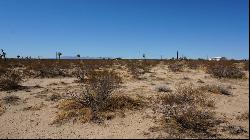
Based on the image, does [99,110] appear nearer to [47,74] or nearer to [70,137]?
[70,137]

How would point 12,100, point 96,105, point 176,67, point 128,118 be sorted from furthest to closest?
point 176,67
point 12,100
point 96,105
point 128,118

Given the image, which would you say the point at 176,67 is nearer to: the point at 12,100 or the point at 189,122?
the point at 12,100

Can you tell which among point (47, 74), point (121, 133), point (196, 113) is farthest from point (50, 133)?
point (47, 74)

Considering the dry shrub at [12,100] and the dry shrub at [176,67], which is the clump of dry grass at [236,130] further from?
the dry shrub at [176,67]

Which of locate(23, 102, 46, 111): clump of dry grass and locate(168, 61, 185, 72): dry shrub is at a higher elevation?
locate(168, 61, 185, 72): dry shrub

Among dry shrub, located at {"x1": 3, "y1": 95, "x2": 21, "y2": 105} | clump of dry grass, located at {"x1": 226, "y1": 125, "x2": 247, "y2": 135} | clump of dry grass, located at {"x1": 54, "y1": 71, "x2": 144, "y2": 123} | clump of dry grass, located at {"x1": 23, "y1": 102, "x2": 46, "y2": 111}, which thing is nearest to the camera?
clump of dry grass, located at {"x1": 226, "y1": 125, "x2": 247, "y2": 135}

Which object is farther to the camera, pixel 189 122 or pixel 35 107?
pixel 35 107

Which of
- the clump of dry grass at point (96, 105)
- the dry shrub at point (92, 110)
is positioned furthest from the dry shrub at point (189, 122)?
the clump of dry grass at point (96, 105)

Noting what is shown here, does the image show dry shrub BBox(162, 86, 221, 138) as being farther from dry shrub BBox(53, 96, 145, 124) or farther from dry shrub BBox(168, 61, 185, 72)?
dry shrub BBox(168, 61, 185, 72)

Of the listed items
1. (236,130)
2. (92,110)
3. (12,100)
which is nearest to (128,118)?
(92,110)

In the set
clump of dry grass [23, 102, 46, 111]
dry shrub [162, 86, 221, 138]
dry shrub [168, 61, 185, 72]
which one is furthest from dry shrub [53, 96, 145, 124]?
dry shrub [168, 61, 185, 72]

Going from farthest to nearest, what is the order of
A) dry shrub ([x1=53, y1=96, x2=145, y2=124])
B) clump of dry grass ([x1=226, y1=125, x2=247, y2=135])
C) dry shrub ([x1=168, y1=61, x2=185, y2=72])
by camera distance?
dry shrub ([x1=168, y1=61, x2=185, y2=72])
dry shrub ([x1=53, y1=96, x2=145, y2=124])
clump of dry grass ([x1=226, y1=125, x2=247, y2=135])

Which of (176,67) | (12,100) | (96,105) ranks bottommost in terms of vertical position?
(12,100)

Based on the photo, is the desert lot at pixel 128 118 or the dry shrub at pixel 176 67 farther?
the dry shrub at pixel 176 67
